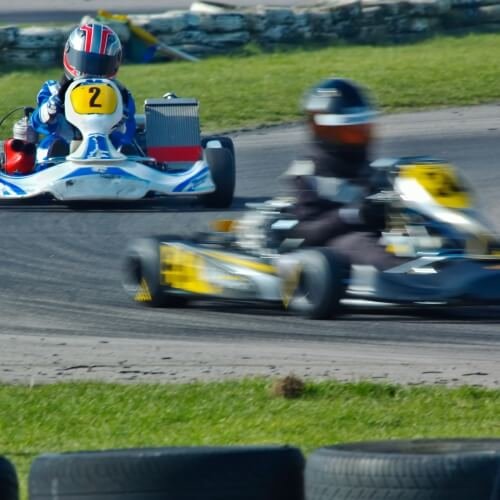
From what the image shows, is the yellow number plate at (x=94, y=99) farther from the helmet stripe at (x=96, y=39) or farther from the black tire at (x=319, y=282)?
the black tire at (x=319, y=282)

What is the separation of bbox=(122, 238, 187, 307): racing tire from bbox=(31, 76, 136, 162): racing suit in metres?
3.97

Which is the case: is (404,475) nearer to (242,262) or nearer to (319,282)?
(319,282)

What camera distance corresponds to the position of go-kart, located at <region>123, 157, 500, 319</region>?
7.90 metres

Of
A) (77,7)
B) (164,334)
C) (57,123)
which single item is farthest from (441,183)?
(77,7)

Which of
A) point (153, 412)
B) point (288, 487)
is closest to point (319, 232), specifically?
point (153, 412)

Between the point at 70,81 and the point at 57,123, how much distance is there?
0.35 m

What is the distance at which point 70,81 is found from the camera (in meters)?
Answer: 12.8

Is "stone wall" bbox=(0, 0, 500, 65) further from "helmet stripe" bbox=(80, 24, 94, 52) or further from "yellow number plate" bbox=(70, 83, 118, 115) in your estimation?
"yellow number plate" bbox=(70, 83, 118, 115)

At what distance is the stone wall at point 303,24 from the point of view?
892 inches

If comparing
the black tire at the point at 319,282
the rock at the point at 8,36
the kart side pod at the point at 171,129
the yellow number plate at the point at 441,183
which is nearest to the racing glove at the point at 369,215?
the yellow number plate at the point at 441,183

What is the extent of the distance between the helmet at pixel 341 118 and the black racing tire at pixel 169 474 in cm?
442

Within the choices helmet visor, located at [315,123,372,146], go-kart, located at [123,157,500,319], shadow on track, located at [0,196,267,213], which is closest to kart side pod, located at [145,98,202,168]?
shadow on track, located at [0,196,267,213]

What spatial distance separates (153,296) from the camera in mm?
8742

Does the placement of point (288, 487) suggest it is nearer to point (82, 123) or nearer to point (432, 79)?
point (82, 123)
